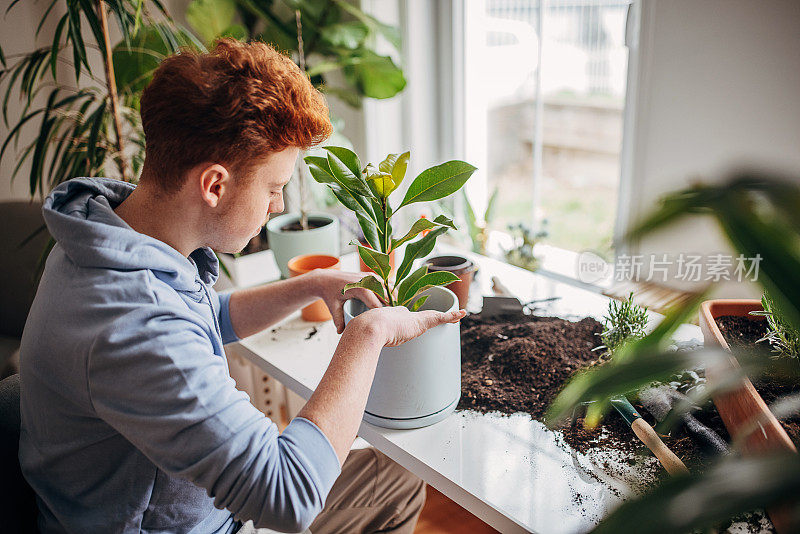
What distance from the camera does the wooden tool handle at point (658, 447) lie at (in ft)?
2.67

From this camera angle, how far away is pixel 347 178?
91 cm

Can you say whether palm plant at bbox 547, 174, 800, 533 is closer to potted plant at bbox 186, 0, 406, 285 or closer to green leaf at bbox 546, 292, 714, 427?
green leaf at bbox 546, 292, 714, 427

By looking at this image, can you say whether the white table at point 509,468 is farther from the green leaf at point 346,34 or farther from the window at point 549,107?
the green leaf at point 346,34

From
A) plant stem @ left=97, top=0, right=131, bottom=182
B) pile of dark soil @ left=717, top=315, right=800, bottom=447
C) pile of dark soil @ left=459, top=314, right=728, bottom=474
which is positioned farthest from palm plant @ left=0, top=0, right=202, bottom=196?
pile of dark soil @ left=717, top=315, right=800, bottom=447

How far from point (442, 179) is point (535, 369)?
40cm

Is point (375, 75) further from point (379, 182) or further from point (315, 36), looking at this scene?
point (379, 182)

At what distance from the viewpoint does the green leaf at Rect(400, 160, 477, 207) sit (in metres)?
0.92

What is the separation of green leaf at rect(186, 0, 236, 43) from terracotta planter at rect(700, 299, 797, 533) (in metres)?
1.75

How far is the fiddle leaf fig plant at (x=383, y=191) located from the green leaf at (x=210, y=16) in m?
1.38

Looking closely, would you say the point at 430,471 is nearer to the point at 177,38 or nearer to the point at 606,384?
the point at 606,384

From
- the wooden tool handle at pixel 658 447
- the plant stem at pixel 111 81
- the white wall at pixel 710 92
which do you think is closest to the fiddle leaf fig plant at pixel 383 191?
the wooden tool handle at pixel 658 447

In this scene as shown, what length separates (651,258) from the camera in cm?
183

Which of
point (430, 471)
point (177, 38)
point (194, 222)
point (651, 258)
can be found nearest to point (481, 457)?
point (430, 471)

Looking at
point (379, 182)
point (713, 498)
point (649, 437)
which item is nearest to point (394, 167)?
point (379, 182)
